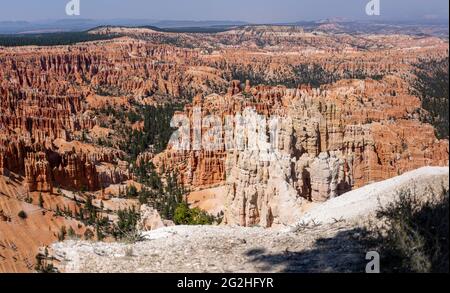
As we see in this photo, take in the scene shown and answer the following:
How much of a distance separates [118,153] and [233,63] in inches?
2575

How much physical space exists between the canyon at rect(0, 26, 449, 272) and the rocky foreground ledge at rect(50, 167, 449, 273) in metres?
2.81

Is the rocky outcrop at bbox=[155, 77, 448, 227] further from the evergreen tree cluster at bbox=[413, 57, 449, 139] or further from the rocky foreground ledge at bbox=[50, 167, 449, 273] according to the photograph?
the rocky foreground ledge at bbox=[50, 167, 449, 273]

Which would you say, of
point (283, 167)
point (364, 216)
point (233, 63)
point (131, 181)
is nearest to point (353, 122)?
point (283, 167)

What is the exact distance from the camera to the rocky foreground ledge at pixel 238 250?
5895 mm

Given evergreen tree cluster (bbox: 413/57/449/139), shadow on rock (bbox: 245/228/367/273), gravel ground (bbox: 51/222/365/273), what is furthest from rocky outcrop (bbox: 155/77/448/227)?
shadow on rock (bbox: 245/228/367/273)

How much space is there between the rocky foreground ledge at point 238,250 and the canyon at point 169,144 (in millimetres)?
2810

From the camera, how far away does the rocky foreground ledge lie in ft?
19.3

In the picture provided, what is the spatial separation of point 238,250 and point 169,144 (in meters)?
30.2

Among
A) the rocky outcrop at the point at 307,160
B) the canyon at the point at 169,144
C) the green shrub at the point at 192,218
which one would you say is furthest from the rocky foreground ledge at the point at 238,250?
the green shrub at the point at 192,218

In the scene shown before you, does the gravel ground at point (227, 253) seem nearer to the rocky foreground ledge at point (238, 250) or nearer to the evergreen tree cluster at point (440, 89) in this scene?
the rocky foreground ledge at point (238, 250)

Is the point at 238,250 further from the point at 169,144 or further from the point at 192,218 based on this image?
the point at 169,144

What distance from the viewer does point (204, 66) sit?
299ft

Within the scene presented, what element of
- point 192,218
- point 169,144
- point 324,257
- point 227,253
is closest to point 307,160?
point 192,218
